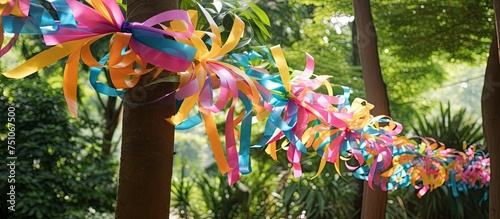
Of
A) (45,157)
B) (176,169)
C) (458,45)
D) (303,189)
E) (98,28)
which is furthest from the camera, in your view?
(176,169)

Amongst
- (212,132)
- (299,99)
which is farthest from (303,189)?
(212,132)

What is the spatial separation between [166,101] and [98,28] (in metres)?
0.11

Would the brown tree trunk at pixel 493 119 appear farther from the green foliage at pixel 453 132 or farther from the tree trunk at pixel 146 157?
the green foliage at pixel 453 132

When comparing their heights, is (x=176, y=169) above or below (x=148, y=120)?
above

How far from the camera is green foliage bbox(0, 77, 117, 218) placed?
4.26 meters

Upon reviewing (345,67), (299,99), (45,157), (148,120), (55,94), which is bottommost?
(148,120)

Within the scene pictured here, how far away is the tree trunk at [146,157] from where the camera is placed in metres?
0.70

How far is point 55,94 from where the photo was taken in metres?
4.56

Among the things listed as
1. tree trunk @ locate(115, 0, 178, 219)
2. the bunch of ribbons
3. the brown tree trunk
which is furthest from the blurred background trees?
tree trunk @ locate(115, 0, 178, 219)

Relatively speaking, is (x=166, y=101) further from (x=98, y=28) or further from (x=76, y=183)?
(x=76, y=183)

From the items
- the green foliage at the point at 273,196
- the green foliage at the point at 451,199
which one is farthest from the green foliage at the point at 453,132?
the green foliage at the point at 273,196

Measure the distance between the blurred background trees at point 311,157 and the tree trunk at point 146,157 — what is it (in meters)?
3.06

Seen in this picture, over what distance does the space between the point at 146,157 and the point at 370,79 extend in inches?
74.9

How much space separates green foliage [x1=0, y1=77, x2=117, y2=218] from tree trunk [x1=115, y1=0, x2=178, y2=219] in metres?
3.67
